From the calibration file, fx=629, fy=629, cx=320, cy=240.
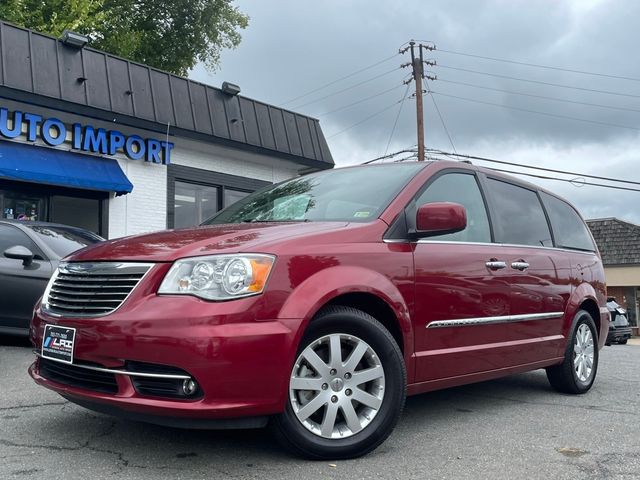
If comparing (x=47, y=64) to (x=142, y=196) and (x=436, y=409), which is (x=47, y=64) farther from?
(x=436, y=409)

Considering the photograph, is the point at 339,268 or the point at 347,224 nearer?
the point at 339,268

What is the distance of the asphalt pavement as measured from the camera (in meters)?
2.97

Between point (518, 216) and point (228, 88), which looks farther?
point (228, 88)

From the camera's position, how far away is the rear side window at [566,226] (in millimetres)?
5481

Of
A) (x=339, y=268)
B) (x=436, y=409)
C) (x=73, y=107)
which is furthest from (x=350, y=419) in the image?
(x=73, y=107)

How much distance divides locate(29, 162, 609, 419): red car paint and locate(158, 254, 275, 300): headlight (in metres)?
0.04

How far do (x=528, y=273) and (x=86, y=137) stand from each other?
8.44 metres

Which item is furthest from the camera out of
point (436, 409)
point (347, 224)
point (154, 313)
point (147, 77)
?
point (147, 77)

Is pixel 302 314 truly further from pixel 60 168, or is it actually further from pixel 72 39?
pixel 72 39

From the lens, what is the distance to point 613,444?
12.0ft

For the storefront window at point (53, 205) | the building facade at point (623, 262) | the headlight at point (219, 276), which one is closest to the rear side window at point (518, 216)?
the headlight at point (219, 276)

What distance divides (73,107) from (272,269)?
8350mm

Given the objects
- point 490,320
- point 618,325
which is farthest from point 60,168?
point 618,325

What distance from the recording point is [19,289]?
251 inches
